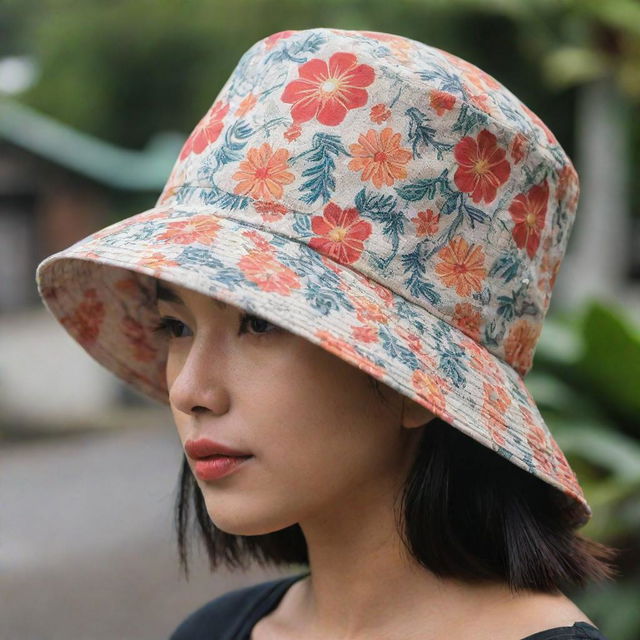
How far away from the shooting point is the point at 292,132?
4.98 feet

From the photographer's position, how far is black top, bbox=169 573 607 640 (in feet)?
6.20

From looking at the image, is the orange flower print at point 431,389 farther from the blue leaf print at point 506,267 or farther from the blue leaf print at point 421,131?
the blue leaf print at point 421,131

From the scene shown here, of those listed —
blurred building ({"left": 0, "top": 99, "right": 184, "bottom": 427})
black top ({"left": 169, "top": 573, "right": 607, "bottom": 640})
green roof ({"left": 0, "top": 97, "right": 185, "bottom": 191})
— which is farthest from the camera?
green roof ({"left": 0, "top": 97, "right": 185, "bottom": 191})

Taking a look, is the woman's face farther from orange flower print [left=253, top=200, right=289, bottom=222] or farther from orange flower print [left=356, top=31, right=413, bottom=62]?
orange flower print [left=356, top=31, right=413, bottom=62]

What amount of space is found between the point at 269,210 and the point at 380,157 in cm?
19

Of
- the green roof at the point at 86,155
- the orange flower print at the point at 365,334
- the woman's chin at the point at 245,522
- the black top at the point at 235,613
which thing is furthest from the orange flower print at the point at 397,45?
the green roof at the point at 86,155

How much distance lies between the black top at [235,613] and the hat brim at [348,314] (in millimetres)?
610

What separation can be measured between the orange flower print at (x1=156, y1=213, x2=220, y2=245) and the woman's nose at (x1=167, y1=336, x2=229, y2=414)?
0.16 metres

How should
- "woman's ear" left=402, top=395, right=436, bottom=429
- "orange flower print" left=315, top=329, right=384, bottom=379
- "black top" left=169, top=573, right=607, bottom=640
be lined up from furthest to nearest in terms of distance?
"black top" left=169, top=573, right=607, bottom=640 → "woman's ear" left=402, top=395, right=436, bottom=429 → "orange flower print" left=315, top=329, right=384, bottom=379

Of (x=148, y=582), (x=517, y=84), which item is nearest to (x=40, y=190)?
(x=517, y=84)

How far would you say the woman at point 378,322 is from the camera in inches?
57.2

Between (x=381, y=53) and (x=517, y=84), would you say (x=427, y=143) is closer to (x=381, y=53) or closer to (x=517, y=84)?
(x=381, y=53)

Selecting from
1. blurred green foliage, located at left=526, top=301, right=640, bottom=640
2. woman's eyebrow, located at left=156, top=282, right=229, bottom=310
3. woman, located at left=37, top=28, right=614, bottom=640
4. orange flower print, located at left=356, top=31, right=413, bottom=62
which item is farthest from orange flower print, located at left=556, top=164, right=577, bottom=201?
blurred green foliage, located at left=526, top=301, right=640, bottom=640

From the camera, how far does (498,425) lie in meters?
1.47
